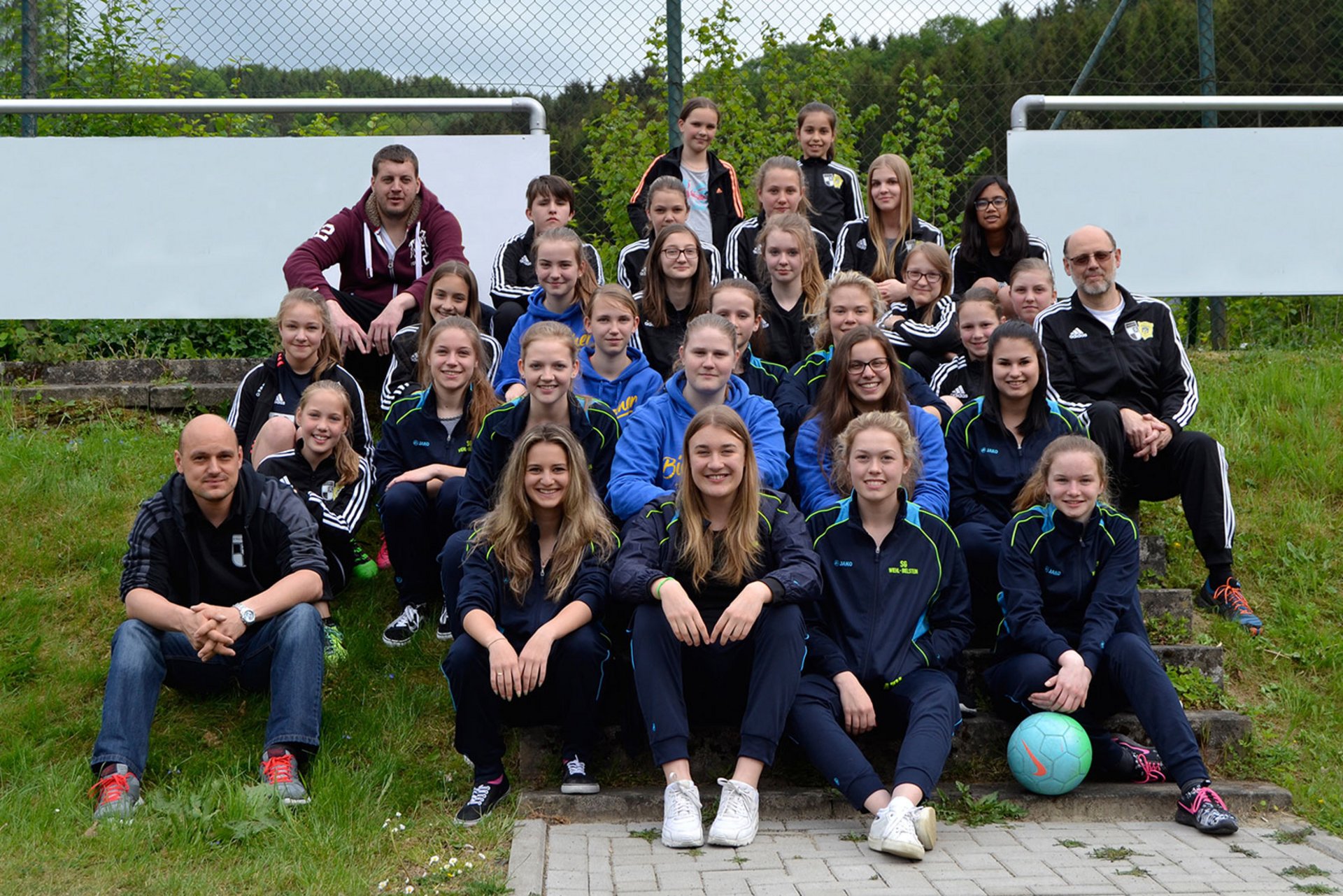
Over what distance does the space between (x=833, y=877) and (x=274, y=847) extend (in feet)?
5.60

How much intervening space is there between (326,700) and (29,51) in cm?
578

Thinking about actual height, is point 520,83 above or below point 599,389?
above

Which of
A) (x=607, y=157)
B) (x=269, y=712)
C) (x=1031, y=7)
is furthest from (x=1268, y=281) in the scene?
(x=269, y=712)

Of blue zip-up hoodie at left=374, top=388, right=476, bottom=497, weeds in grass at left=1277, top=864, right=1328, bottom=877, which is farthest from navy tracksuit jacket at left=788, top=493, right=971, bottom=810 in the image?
blue zip-up hoodie at left=374, top=388, right=476, bottom=497

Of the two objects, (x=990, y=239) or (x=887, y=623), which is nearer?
(x=887, y=623)

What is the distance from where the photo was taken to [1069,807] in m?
4.33

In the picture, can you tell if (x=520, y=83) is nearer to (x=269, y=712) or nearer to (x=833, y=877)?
(x=269, y=712)

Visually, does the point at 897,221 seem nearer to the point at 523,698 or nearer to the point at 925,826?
the point at 523,698

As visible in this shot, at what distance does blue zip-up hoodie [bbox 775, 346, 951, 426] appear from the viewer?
5547 millimetres

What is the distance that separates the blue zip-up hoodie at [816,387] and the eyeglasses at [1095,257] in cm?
101

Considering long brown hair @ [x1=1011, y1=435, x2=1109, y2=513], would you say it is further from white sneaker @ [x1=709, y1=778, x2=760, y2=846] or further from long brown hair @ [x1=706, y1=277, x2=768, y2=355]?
white sneaker @ [x1=709, y1=778, x2=760, y2=846]

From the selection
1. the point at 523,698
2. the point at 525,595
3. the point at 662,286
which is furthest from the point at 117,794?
the point at 662,286

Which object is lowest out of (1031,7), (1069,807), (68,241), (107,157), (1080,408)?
(1069,807)

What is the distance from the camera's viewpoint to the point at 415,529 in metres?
5.30
